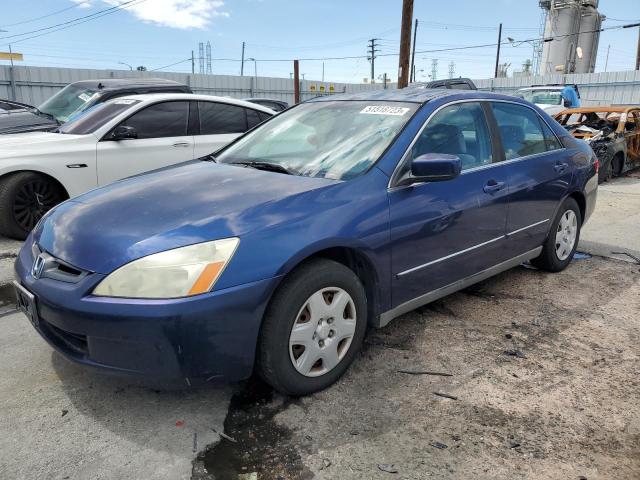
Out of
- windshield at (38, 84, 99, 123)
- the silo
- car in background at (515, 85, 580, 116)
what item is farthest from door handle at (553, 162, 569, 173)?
the silo

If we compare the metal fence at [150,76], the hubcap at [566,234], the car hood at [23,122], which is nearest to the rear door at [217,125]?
the car hood at [23,122]

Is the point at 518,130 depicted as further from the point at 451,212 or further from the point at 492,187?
the point at 451,212

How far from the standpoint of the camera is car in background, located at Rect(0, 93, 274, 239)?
17.6 ft

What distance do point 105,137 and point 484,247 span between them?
4.21 meters

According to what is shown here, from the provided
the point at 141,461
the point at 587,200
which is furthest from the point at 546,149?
the point at 141,461

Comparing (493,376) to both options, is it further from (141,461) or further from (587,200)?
(587,200)

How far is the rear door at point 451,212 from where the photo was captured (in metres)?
2.97

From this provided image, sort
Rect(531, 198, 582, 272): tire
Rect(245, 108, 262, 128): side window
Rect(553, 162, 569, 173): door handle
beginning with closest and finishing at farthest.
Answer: Rect(553, 162, 569, 173): door handle, Rect(531, 198, 582, 272): tire, Rect(245, 108, 262, 128): side window

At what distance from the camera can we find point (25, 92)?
66.2 feet

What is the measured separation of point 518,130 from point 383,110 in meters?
1.30

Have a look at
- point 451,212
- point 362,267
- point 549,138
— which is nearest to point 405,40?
point 549,138

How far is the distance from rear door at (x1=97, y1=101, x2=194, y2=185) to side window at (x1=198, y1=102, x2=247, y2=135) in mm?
210

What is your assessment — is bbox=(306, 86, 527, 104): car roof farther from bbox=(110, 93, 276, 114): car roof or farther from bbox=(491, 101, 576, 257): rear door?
bbox=(110, 93, 276, 114): car roof

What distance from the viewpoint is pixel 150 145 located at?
595 centimetres
